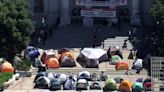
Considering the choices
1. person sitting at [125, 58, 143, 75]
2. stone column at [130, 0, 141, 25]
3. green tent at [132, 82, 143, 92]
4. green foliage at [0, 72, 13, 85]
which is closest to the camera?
green tent at [132, 82, 143, 92]

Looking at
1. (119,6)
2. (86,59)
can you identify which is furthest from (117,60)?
(119,6)

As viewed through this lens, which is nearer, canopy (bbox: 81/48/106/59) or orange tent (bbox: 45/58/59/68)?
orange tent (bbox: 45/58/59/68)

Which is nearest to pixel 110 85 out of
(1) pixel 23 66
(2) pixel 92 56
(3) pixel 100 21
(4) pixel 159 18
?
(2) pixel 92 56

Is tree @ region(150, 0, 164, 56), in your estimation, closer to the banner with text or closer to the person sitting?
the person sitting

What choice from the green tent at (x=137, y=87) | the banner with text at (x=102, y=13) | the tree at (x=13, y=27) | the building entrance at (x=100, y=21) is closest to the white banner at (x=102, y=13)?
the banner with text at (x=102, y=13)

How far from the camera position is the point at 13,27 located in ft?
341

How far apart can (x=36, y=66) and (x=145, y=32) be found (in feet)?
52.5

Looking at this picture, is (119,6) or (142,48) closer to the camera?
(142,48)

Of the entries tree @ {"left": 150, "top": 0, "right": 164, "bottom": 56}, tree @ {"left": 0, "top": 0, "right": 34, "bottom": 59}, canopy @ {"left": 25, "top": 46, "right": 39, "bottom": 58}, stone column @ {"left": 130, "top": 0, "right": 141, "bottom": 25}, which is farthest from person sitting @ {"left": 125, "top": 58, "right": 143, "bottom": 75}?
stone column @ {"left": 130, "top": 0, "right": 141, "bottom": 25}

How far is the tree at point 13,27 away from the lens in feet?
341

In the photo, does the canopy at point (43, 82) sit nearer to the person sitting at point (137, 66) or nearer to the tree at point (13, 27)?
the tree at point (13, 27)

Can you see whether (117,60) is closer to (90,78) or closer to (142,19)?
(90,78)

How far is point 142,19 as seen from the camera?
11969 centimetres

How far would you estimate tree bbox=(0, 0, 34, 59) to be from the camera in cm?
10388
